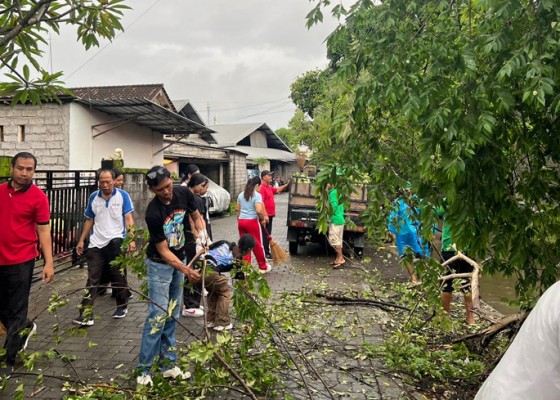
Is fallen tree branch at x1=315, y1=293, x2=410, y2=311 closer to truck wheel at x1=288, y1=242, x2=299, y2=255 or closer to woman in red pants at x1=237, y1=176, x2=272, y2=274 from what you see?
woman in red pants at x1=237, y1=176, x2=272, y2=274

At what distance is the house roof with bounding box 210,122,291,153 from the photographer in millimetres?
34753

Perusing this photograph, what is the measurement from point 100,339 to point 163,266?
1.68 meters

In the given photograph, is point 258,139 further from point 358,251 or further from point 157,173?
point 157,173

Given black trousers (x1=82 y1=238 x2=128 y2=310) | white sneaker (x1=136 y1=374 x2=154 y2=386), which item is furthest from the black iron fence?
white sneaker (x1=136 y1=374 x2=154 y2=386)

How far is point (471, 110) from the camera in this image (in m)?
2.19

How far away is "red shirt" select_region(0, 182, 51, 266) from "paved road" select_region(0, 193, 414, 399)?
554 mm

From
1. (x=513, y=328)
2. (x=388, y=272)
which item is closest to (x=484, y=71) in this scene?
(x=513, y=328)

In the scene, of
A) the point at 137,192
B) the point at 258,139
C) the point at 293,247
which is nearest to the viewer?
the point at 293,247

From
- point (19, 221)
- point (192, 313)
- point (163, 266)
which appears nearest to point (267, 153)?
point (192, 313)

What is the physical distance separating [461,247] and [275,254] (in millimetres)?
5701

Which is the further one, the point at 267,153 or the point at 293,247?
the point at 267,153

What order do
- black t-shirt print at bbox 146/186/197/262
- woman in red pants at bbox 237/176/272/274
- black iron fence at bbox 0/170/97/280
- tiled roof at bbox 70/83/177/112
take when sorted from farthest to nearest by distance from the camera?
tiled roof at bbox 70/83/177/112 < woman in red pants at bbox 237/176/272/274 < black iron fence at bbox 0/170/97/280 < black t-shirt print at bbox 146/186/197/262

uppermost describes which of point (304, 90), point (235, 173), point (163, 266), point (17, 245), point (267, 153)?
point (304, 90)

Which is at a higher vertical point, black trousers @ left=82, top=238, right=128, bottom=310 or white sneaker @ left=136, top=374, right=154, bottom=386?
black trousers @ left=82, top=238, right=128, bottom=310
